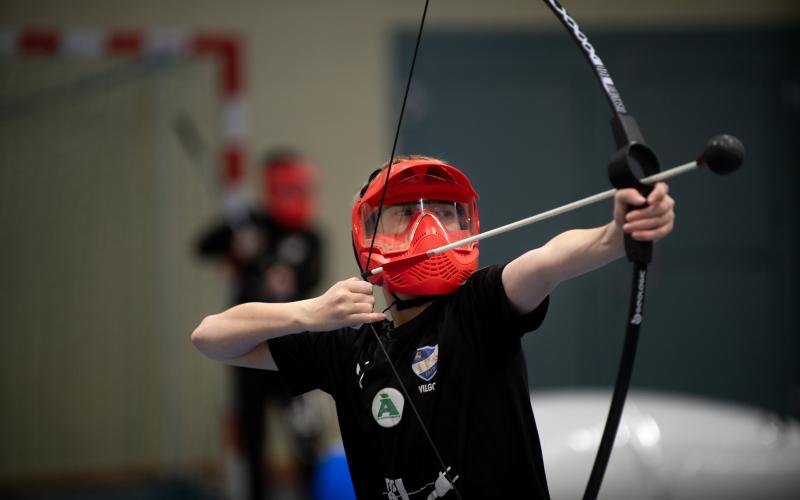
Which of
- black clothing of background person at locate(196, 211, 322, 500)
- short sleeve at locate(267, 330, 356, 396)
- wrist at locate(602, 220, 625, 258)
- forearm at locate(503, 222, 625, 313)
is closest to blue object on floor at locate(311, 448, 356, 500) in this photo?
short sleeve at locate(267, 330, 356, 396)

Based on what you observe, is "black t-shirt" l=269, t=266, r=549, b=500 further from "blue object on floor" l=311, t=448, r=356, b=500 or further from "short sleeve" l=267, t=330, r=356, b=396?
"blue object on floor" l=311, t=448, r=356, b=500

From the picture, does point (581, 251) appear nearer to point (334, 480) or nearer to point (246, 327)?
point (246, 327)

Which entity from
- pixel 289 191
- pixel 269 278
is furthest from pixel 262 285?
pixel 289 191

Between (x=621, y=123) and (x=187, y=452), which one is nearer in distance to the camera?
(x=621, y=123)

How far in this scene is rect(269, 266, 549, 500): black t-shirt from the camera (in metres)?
1.55

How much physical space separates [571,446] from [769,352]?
329cm

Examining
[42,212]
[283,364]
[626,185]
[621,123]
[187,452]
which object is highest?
[42,212]

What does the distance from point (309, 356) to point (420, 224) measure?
347 mm

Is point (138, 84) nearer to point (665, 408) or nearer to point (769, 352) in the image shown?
point (665, 408)

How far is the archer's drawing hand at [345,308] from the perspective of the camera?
1.56m

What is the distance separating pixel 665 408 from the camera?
330 centimetres

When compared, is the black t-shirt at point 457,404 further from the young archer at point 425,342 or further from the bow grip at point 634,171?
the bow grip at point 634,171

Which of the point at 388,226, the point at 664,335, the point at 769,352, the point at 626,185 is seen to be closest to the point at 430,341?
the point at 388,226

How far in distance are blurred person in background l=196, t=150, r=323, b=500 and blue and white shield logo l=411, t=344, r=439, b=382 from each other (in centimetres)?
254
